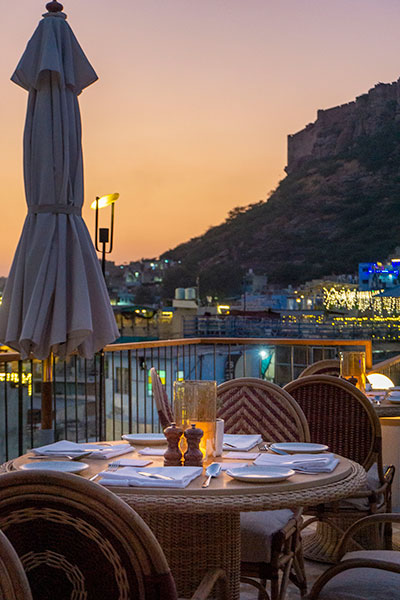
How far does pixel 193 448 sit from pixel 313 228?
67.3 meters

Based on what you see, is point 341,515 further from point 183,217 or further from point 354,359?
point 183,217

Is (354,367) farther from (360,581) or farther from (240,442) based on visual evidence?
(360,581)

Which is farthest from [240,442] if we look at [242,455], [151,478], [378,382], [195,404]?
[378,382]

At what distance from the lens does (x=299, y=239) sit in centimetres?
6812

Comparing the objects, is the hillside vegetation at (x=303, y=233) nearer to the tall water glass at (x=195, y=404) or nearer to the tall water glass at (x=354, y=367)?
the tall water glass at (x=354, y=367)

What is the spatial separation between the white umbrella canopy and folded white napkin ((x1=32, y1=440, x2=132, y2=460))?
1203 millimetres

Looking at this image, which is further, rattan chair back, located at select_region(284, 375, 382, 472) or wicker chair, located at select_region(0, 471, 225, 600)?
rattan chair back, located at select_region(284, 375, 382, 472)

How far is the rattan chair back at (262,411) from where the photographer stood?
304 centimetres

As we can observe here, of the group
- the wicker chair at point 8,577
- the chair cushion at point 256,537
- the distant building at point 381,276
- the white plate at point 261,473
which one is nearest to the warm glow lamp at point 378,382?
the chair cushion at point 256,537

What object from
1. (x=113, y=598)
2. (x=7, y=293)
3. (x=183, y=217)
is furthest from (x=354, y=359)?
(x=183, y=217)

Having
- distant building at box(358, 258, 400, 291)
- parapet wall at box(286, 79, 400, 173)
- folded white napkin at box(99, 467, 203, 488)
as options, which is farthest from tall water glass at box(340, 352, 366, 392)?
parapet wall at box(286, 79, 400, 173)

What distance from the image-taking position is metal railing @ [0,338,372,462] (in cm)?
493

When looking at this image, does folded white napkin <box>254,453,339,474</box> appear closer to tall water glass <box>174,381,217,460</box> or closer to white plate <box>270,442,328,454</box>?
white plate <box>270,442,328,454</box>

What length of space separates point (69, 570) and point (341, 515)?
76.6 inches
